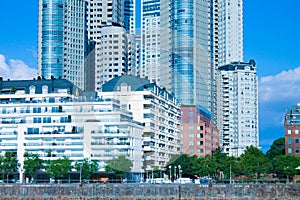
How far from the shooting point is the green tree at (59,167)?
47.0m

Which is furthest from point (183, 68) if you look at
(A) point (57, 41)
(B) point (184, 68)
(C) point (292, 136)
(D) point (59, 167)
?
(A) point (57, 41)

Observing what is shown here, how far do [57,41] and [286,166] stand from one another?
4125cm

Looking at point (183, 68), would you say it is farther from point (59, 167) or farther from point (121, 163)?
point (59, 167)

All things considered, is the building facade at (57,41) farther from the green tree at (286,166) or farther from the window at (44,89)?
the green tree at (286,166)

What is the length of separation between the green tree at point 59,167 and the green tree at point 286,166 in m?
20.1

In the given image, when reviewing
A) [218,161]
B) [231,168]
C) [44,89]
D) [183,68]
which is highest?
[44,89]

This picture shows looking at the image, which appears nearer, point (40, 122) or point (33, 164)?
point (33, 164)

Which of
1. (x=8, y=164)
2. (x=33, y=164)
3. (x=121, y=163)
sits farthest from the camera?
(x=8, y=164)

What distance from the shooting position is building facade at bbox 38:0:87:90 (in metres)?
87.3

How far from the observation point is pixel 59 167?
47406 mm

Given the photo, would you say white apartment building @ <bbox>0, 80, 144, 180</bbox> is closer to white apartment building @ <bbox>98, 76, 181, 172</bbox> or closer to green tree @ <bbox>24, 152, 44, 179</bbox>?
green tree @ <bbox>24, 152, 44, 179</bbox>

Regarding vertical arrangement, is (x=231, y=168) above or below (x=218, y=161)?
below

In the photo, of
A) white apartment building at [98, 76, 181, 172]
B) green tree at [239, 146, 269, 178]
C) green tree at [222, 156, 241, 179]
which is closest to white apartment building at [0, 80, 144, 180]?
green tree at [222, 156, 241, 179]

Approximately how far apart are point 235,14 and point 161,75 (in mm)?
104068
